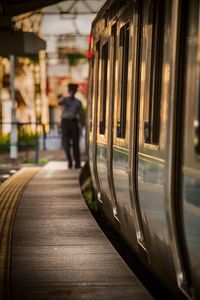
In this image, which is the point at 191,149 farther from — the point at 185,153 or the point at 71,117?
the point at 71,117

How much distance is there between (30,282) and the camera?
6.30m

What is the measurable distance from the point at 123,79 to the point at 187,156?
123 inches

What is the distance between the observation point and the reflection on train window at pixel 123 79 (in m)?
7.27

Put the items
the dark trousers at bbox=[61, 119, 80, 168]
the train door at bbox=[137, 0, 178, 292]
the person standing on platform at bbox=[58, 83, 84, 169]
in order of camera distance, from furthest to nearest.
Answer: the dark trousers at bbox=[61, 119, 80, 168], the person standing on platform at bbox=[58, 83, 84, 169], the train door at bbox=[137, 0, 178, 292]

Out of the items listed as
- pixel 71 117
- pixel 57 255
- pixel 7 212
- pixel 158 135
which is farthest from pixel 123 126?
pixel 71 117

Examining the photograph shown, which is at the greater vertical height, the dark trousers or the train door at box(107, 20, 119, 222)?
the train door at box(107, 20, 119, 222)

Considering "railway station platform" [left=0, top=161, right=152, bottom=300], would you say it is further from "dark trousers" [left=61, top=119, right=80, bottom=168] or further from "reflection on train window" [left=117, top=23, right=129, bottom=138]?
"dark trousers" [left=61, top=119, right=80, bottom=168]

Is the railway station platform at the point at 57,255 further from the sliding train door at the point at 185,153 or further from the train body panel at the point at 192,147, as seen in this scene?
the train body panel at the point at 192,147

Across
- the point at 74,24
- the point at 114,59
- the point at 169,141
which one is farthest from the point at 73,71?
the point at 169,141

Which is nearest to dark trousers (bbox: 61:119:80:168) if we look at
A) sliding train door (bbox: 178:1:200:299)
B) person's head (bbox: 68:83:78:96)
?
person's head (bbox: 68:83:78:96)

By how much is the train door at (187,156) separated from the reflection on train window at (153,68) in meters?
0.75

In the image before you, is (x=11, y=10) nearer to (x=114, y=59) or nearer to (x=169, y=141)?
(x=114, y=59)

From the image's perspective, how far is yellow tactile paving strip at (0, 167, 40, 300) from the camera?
6.43m

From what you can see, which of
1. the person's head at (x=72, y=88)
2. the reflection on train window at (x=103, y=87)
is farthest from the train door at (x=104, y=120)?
the person's head at (x=72, y=88)
